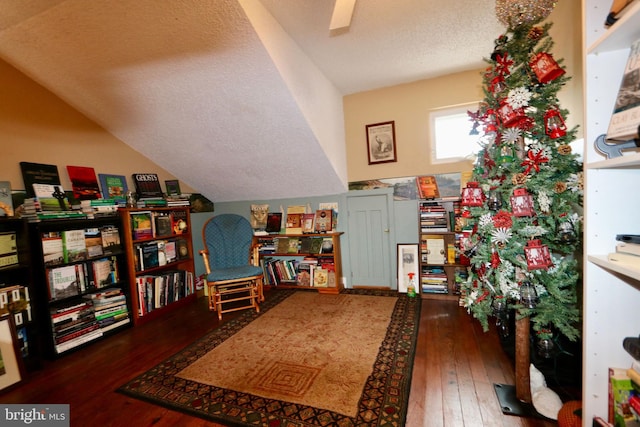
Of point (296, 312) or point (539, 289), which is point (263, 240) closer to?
point (296, 312)

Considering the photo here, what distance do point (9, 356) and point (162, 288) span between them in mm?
1249

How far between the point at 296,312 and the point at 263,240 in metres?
1.35

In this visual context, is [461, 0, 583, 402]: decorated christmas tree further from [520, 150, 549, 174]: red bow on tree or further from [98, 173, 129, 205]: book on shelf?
[98, 173, 129, 205]: book on shelf

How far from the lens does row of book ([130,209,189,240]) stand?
291 centimetres

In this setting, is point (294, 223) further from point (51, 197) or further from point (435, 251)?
point (51, 197)

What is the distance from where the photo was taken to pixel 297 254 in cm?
367

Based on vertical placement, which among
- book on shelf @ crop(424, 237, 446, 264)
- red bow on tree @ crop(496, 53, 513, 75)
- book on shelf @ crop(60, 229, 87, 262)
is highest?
red bow on tree @ crop(496, 53, 513, 75)

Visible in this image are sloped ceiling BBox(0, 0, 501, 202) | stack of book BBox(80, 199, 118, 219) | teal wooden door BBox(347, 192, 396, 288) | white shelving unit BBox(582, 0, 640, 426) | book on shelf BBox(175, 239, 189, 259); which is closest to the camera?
white shelving unit BBox(582, 0, 640, 426)

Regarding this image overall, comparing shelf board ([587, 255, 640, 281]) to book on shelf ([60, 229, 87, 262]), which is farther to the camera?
book on shelf ([60, 229, 87, 262])

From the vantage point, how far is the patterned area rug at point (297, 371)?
1542 mm

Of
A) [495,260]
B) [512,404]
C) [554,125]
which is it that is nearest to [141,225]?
[495,260]

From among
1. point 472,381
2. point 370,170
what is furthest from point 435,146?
point 472,381

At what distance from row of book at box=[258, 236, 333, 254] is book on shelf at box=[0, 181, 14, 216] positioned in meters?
2.45

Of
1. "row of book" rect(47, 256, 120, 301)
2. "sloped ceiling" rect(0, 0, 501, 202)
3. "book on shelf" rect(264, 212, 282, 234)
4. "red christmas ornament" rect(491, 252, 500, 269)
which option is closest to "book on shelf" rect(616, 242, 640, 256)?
"red christmas ornament" rect(491, 252, 500, 269)
